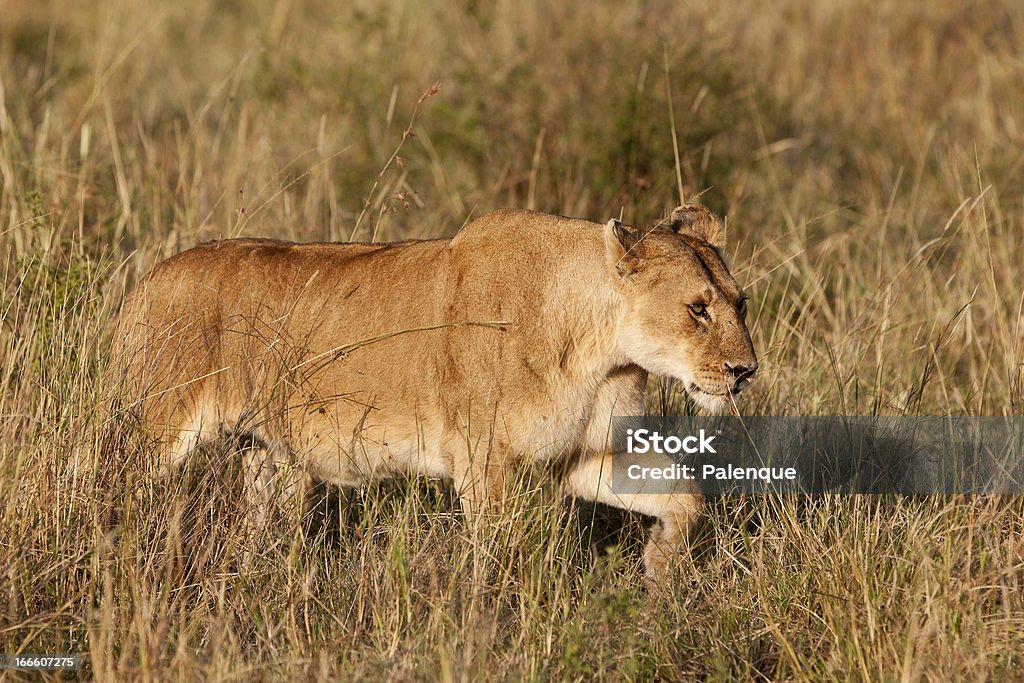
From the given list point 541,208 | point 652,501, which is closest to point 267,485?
point 652,501

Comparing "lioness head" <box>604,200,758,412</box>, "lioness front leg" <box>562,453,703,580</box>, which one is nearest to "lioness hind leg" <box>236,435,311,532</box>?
"lioness front leg" <box>562,453,703,580</box>

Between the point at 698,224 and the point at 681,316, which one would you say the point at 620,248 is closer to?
the point at 681,316

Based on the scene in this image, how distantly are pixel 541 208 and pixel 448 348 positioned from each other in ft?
11.7

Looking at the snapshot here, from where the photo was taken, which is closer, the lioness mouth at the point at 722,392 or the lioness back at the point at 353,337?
the lioness mouth at the point at 722,392

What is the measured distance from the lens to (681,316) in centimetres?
481

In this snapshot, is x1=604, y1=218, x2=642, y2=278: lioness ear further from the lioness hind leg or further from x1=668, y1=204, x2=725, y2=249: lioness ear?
the lioness hind leg

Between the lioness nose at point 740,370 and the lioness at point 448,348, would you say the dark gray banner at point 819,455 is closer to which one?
the lioness at point 448,348

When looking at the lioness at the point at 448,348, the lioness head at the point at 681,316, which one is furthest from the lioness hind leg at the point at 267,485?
the lioness head at the point at 681,316

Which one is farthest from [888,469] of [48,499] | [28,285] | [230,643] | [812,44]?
[812,44]

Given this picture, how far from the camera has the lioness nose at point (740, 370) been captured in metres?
4.79

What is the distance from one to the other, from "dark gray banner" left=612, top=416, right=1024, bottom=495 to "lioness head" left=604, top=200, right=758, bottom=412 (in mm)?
355

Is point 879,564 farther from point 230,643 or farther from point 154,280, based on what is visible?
point 154,280

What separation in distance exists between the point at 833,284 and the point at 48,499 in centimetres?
497

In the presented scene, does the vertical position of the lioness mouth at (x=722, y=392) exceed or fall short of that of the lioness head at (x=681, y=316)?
it falls short
